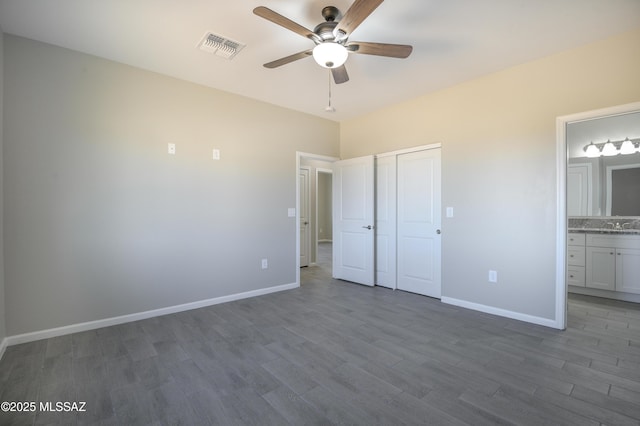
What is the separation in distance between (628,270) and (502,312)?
6.66 ft

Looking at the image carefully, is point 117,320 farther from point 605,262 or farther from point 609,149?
point 609,149

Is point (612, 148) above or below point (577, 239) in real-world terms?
above

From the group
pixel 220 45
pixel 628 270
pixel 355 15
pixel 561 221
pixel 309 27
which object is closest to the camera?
pixel 355 15

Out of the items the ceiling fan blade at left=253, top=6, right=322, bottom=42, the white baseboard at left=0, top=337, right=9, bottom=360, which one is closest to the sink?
the ceiling fan blade at left=253, top=6, right=322, bottom=42


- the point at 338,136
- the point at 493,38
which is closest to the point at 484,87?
the point at 493,38

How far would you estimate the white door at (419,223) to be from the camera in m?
3.92

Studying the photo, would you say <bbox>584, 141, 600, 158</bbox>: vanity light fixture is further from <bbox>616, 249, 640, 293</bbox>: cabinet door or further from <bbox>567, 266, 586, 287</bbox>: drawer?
<bbox>567, 266, 586, 287</bbox>: drawer

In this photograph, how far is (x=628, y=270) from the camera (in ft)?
12.3

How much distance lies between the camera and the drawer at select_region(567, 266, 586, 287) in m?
4.11

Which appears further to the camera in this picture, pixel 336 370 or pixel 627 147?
pixel 627 147

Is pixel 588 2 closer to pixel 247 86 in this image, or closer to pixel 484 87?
pixel 484 87

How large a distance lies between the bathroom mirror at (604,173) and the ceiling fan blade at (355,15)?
13.2ft

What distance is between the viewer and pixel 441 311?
3441 millimetres

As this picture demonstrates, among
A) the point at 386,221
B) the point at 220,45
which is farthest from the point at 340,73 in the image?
the point at 386,221
